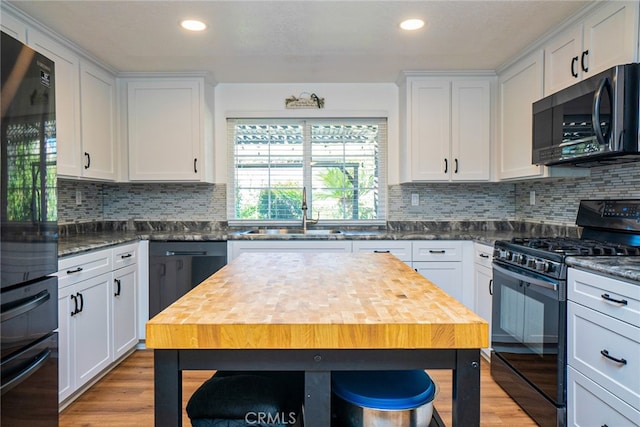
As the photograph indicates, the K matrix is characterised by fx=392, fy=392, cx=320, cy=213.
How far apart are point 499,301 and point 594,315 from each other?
31.3 inches

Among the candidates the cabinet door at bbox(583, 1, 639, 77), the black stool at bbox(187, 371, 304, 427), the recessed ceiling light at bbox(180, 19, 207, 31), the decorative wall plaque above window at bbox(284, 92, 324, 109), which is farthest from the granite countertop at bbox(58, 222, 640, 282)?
the recessed ceiling light at bbox(180, 19, 207, 31)

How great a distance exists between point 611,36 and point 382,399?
221 cm

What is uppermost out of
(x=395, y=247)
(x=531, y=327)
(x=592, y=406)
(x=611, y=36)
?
(x=611, y=36)

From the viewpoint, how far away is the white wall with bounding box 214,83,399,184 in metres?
3.67

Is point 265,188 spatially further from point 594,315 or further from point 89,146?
point 594,315

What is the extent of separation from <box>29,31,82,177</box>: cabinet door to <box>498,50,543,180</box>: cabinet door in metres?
3.21

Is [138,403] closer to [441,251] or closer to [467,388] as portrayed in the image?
[467,388]

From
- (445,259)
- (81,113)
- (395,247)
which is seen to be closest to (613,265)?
(445,259)

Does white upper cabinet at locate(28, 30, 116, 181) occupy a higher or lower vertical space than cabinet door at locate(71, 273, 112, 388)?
higher

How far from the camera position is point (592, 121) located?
6.51 feet

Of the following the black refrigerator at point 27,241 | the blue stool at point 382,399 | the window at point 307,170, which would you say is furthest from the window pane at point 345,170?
the blue stool at point 382,399

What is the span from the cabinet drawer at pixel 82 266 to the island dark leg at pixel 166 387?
1.55 m

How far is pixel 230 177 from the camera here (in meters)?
3.76

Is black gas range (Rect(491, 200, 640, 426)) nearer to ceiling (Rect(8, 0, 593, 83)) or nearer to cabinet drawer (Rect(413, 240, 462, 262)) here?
cabinet drawer (Rect(413, 240, 462, 262))
